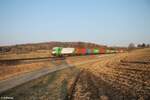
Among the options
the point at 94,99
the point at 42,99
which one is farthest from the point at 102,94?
the point at 42,99

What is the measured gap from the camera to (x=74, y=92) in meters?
10.4

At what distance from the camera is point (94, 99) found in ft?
29.5

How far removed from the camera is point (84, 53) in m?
64.3

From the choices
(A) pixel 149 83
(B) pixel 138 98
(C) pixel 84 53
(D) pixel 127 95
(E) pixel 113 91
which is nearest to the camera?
(B) pixel 138 98

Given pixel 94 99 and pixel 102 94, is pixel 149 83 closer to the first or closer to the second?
pixel 102 94

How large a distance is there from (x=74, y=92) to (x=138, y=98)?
3813 mm

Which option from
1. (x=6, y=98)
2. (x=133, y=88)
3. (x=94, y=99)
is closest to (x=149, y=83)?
(x=133, y=88)

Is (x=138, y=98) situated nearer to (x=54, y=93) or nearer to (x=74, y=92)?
(x=74, y=92)

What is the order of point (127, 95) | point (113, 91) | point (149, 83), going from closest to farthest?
point (127, 95) → point (113, 91) → point (149, 83)

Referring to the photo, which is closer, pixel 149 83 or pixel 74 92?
pixel 74 92

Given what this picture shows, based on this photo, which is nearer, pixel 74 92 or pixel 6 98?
pixel 6 98

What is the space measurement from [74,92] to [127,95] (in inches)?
127

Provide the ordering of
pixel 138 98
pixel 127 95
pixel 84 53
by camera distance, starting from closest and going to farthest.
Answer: pixel 138 98
pixel 127 95
pixel 84 53

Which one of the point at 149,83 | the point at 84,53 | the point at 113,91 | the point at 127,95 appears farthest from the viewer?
the point at 84,53
